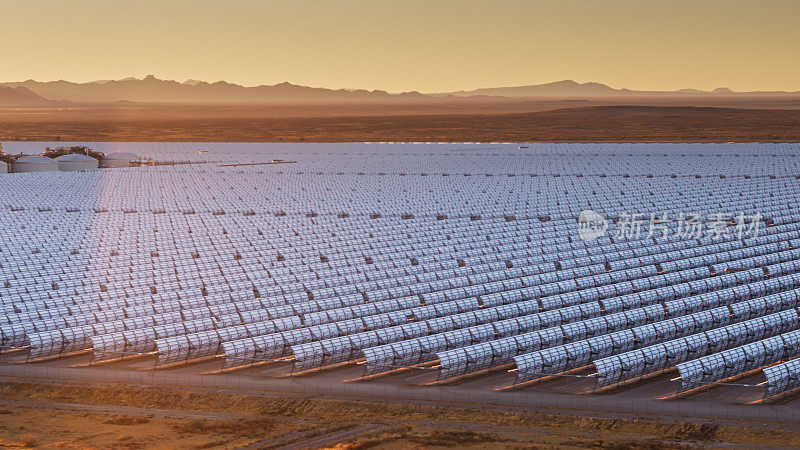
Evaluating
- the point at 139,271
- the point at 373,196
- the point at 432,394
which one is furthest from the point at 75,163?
the point at 432,394

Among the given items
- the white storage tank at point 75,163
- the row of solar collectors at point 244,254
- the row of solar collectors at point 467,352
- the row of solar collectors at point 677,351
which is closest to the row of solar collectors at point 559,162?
the white storage tank at point 75,163

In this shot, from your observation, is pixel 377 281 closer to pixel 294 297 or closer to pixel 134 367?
pixel 294 297

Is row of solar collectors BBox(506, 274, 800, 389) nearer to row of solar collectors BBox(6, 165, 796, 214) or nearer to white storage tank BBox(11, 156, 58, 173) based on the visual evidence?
row of solar collectors BBox(6, 165, 796, 214)

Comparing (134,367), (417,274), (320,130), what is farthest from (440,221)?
(320,130)

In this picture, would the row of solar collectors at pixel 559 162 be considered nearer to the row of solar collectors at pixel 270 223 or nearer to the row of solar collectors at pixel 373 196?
the row of solar collectors at pixel 373 196

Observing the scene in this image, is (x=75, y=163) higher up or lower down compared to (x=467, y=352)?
higher up

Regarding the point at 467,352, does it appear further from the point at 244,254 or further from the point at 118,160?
the point at 118,160
